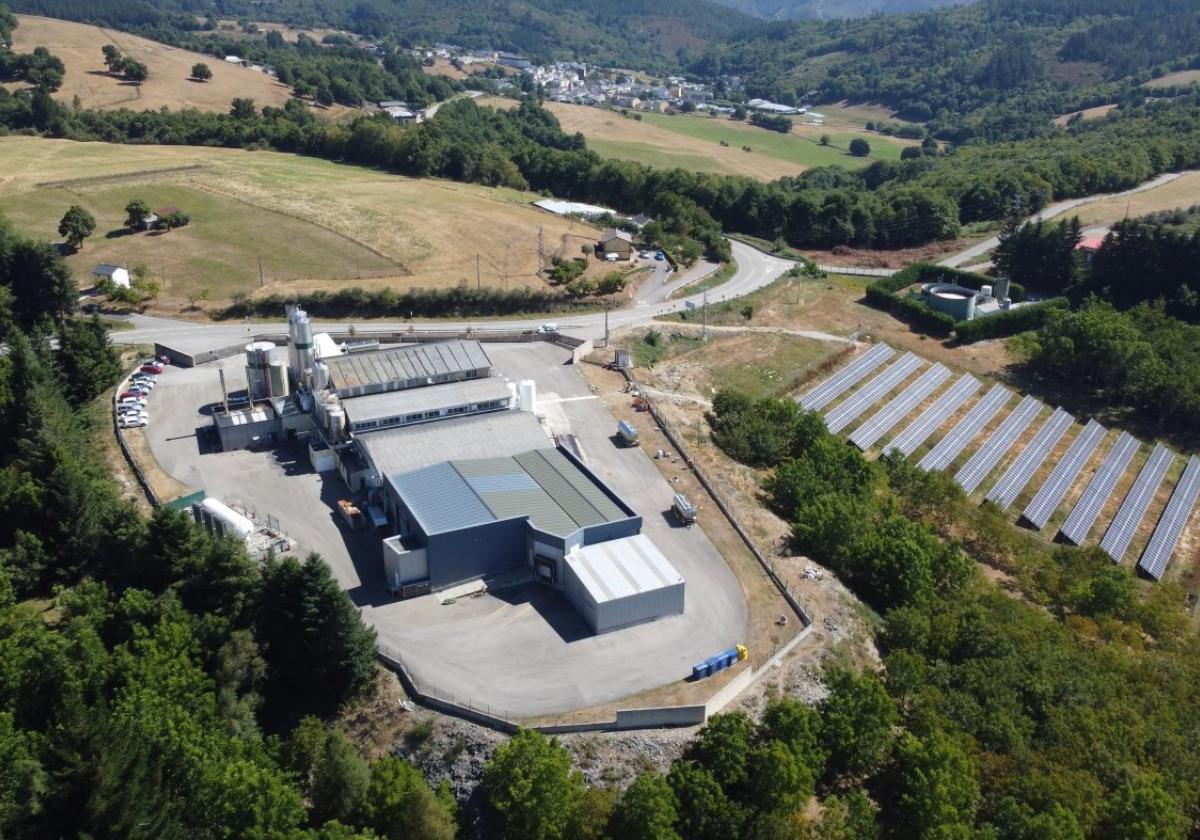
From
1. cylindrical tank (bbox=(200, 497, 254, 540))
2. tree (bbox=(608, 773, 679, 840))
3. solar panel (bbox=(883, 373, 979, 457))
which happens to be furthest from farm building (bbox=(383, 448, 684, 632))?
solar panel (bbox=(883, 373, 979, 457))

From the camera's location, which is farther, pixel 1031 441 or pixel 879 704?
pixel 1031 441

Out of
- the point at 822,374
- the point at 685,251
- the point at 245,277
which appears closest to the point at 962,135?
the point at 685,251

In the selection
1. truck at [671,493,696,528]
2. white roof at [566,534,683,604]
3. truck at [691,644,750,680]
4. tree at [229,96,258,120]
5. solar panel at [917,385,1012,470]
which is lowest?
solar panel at [917,385,1012,470]

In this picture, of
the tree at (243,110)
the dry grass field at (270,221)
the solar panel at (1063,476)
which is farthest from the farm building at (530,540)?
the tree at (243,110)

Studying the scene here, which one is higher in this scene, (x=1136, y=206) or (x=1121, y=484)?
(x=1136, y=206)

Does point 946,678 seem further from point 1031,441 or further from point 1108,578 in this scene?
point 1031,441

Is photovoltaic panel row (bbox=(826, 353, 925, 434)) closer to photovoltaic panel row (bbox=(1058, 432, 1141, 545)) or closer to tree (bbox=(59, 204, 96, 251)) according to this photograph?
photovoltaic panel row (bbox=(1058, 432, 1141, 545))

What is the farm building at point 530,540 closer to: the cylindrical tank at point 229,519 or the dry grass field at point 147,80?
the cylindrical tank at point 229,519
